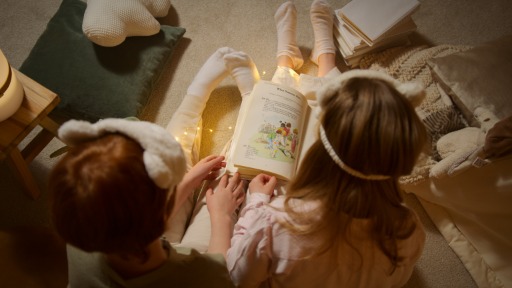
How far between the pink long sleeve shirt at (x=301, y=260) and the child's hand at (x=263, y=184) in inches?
5.8

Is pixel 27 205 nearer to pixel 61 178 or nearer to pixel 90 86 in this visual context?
pixel 90 86

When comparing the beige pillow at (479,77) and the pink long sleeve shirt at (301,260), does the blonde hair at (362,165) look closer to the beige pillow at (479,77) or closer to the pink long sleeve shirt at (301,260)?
the pink long sleeve shirt at (301,260)

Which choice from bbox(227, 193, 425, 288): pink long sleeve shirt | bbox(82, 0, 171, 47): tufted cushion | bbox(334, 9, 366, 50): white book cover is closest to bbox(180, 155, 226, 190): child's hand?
bbox(227, 193, 425, 288): pink long sleeve shirt

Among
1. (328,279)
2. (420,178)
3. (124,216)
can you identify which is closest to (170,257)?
(124,216)

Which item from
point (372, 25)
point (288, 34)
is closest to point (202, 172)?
point (288, 34)

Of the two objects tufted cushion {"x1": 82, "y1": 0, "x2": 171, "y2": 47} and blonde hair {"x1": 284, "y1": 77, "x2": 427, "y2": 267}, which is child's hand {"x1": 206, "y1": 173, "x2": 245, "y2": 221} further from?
tufted cushion {"x1": 82, "y1": 0, "x2": 171, "y2": 47}

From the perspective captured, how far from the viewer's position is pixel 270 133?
99 cm

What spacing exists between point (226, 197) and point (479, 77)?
791mm

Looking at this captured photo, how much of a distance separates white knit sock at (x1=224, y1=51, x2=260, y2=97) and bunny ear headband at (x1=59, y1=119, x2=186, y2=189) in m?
0.68

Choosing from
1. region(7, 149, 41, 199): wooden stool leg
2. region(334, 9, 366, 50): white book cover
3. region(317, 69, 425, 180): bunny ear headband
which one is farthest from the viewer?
region(334, 9, 366, 50): white book cover

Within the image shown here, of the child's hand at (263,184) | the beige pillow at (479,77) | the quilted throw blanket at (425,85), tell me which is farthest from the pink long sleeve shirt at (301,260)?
the beige pillow at (479,77)

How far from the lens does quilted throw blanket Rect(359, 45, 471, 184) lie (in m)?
1.06

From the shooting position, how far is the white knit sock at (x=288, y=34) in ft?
4.21

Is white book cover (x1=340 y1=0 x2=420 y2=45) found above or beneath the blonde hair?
above
